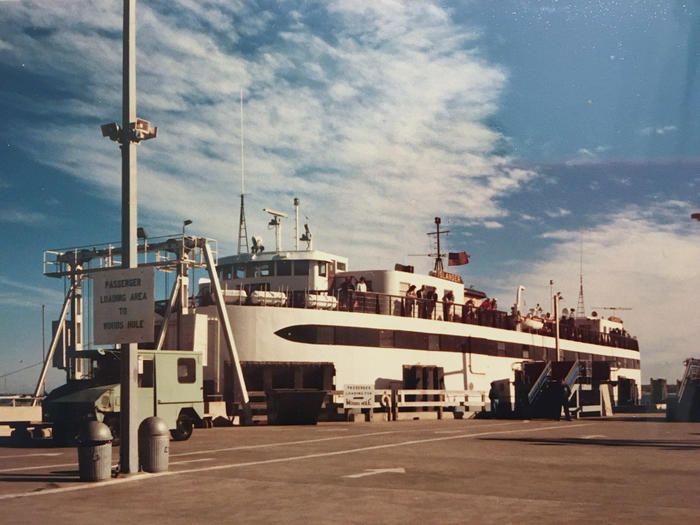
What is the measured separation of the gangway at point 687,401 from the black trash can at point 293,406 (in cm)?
1521

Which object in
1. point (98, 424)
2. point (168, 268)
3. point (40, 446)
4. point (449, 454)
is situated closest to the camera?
point (98, 424)

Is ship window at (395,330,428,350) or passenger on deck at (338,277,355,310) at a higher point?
passenger on deck at (338,277,355,310)

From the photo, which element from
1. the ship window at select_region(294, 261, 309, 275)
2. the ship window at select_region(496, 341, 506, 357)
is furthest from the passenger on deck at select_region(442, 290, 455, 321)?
the ship window at select_region(294, 261, 309, 275)

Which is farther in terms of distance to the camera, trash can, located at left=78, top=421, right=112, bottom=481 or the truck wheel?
the truck wheel

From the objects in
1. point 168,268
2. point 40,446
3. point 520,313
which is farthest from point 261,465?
point 520,313

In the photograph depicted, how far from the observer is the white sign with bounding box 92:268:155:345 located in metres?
13.3

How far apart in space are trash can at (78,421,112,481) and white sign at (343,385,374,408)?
64.4ft

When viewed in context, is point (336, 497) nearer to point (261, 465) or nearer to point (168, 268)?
point (261, 465)

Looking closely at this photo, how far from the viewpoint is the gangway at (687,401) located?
34.8m

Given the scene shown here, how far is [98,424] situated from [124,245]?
3.02 m

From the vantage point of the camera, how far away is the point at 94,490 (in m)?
11.7

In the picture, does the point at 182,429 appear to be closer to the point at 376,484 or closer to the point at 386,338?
the point at 376,484

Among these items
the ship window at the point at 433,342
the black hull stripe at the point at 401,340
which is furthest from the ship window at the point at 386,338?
the ship window at the point at 433,342

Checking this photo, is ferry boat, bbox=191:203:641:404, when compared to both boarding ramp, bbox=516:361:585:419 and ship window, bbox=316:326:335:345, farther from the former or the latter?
boarding ramp, bbox=516:361:585:419
